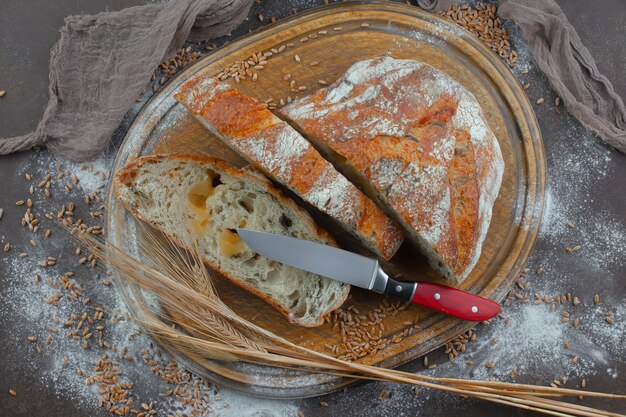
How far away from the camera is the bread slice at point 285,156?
280cm

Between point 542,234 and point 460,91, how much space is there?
1.12 metres

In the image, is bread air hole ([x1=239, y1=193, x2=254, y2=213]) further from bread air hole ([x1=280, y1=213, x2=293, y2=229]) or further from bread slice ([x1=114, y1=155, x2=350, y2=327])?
bread air hole ([x1=280, y1=213, x2=293, y2=229])

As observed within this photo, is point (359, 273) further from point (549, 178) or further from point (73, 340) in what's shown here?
point (73, 340)

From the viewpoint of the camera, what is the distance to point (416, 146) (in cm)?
277

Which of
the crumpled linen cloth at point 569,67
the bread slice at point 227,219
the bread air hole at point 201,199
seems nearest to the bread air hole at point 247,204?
the bread slice at point 227,219

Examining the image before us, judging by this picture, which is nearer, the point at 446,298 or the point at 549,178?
the point at 446,298

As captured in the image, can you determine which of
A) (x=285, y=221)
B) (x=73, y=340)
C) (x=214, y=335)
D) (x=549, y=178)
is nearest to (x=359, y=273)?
(x=285, y=221)

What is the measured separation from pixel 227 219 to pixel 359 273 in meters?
0.79

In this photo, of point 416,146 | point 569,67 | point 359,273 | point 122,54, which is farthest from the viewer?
point 569,67

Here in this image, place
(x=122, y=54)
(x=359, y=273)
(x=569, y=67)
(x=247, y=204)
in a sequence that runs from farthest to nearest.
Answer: (x=569, y=67) → (x=122, y=54) → (x=247, y=204) → (x=359, y=273)

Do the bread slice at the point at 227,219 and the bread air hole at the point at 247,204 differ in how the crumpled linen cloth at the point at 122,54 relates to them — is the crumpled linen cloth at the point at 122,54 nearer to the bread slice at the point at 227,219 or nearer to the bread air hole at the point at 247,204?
the bread slice at the point at 227,219

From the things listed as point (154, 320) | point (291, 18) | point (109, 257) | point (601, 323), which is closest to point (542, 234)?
point (601, 323)

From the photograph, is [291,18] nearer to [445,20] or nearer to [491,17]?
[445,20]

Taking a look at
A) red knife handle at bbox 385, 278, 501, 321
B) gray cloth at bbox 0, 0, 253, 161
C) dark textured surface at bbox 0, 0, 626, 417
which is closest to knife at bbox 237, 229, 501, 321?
red knife handle at bbox 385, 278, 501, 321
